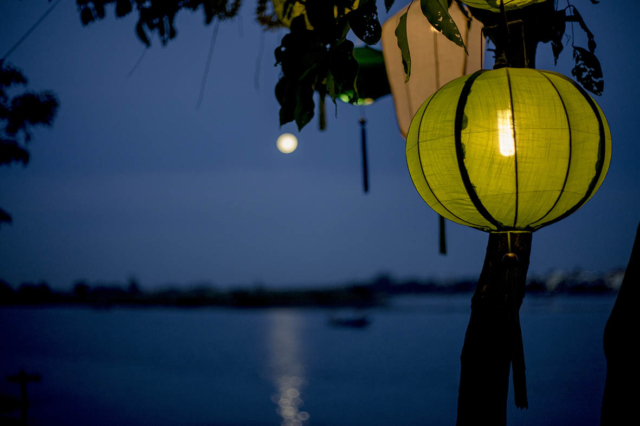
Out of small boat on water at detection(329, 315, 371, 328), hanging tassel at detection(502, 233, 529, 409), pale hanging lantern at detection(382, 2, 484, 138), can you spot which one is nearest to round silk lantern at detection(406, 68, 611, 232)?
hanging tassel at detection(502, 233, 529, 409)

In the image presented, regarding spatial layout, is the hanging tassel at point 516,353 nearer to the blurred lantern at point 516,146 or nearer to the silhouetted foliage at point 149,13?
the blurred lantern at point 516,146

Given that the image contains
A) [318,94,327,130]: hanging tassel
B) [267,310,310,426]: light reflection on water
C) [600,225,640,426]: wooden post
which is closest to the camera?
[600,225,640,426]: wooden post

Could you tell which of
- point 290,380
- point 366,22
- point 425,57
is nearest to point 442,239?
point 425,57

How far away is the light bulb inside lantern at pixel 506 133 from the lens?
0.89m

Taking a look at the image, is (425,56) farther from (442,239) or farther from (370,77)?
(442,239)

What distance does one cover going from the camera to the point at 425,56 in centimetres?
159

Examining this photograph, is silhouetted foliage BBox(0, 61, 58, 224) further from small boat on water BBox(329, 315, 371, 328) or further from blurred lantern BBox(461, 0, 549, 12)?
small boat on water BBox(329, 315, 371, 328)

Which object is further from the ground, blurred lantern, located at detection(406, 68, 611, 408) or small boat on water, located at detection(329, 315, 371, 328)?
blurred lantern, located at detection(406, 68, 611, 408)

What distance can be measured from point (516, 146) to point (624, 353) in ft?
1.85

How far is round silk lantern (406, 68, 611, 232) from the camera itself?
0.90 metres

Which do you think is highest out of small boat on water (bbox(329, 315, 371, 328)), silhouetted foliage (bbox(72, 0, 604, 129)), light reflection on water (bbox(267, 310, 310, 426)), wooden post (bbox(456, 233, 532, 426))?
silhouetted foliage (bbox(72, 0, 604, 129))

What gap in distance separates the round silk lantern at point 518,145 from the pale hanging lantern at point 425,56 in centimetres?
65

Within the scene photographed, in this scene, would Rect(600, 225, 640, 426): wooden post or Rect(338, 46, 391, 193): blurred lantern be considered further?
Rect(338, 46, 391, 193): blurred lantern

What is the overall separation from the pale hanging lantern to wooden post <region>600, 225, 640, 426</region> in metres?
0.80
